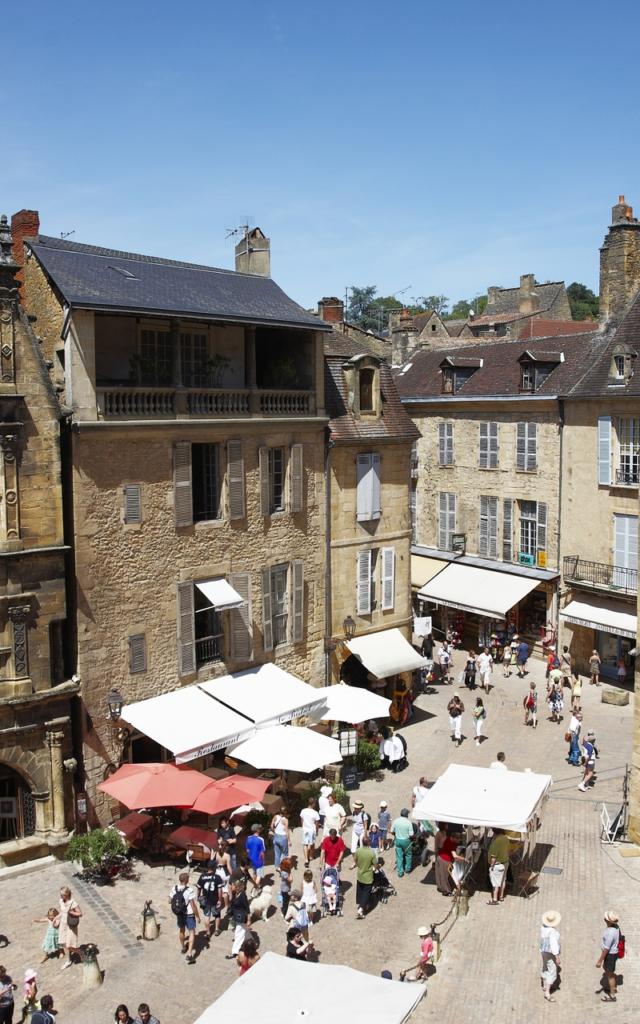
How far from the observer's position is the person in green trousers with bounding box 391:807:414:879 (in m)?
15.8

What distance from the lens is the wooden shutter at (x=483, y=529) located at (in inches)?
1255

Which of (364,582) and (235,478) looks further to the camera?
(364,582)

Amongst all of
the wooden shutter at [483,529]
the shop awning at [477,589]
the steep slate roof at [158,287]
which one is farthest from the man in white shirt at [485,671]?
the steep slate roof at [158,287]

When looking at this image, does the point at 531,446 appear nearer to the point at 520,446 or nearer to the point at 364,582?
the point at 520,446

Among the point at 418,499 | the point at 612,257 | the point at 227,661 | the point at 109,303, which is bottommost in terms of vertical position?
the point at 227,661

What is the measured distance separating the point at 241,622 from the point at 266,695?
5.61ft

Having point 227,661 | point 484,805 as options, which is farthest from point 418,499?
point 484,805

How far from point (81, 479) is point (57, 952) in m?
8.03

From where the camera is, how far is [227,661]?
1988cm

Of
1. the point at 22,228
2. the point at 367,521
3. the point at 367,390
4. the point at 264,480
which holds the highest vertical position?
the point at 22,228

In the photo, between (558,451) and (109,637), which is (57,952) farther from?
(558,451)

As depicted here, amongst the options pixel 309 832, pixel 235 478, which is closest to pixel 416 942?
pixel 309 832

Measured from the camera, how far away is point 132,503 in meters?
17.8

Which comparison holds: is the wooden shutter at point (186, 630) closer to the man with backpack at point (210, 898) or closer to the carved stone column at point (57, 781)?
the carved stone column at point (57, 781)
